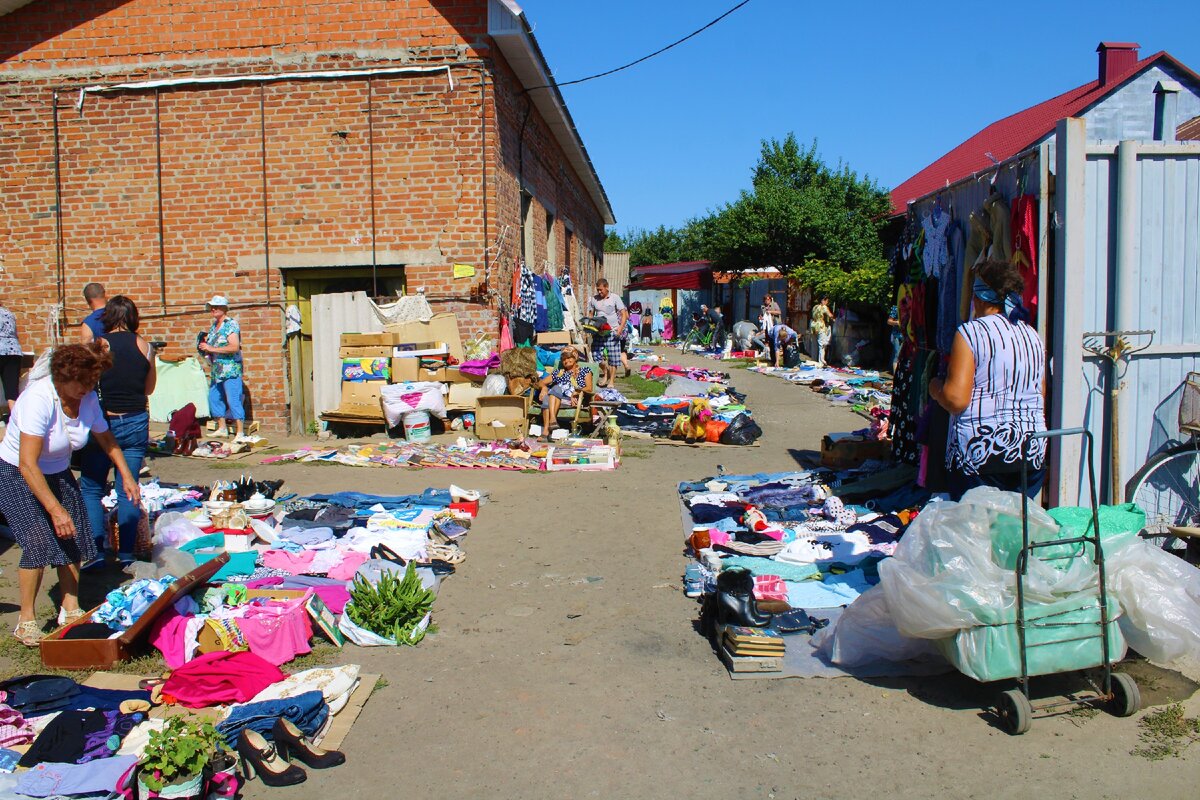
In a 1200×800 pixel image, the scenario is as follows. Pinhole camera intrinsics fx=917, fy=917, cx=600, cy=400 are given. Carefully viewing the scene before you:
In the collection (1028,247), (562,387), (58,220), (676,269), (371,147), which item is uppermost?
(676,269)

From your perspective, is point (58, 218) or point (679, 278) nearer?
point (58, 218)

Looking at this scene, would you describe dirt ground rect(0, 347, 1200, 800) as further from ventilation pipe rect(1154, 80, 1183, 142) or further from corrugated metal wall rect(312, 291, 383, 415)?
ventilation pipe rect(1154, 80, 1183, 142)

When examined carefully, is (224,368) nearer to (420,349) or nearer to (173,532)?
(420,349)

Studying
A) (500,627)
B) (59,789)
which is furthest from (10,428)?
(500,627)

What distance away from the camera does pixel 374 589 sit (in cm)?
564

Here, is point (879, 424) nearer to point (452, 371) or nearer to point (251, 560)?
point (452, 371)

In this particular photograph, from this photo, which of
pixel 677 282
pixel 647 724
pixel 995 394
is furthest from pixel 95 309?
pixel 677 282

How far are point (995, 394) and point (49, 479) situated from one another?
17.6 ft

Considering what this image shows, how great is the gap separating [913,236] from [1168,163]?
111 inches

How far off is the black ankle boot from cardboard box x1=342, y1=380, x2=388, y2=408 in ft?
25.2

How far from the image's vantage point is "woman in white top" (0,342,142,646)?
5047 mm

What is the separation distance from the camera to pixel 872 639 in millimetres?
4695

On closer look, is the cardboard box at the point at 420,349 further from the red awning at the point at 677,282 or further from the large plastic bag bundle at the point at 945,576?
the red awning at the point at 677,282

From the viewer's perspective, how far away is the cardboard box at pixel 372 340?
12.1m
